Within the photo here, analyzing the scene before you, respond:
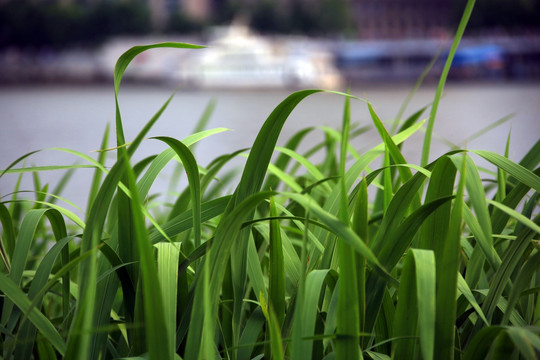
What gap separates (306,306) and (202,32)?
25032 millimetres

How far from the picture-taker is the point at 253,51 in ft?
57.3

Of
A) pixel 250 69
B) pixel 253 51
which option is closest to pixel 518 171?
pixel 250 69

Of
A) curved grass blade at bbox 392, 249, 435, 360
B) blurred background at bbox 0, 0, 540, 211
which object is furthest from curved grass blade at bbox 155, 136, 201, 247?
blurred background at bbox 0, 0, 540, 211

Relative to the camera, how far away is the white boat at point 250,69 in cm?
1612

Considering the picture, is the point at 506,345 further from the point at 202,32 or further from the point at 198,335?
the point at 202,32

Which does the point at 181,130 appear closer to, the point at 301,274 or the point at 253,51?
the point at 301,274

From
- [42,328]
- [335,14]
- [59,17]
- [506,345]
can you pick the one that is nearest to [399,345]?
[506,345]

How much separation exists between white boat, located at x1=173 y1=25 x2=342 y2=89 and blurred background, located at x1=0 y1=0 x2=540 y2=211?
3 cm

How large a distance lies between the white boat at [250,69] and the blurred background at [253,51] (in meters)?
0.03

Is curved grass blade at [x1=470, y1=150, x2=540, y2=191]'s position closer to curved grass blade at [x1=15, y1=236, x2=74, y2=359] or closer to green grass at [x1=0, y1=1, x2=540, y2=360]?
green grass at [x1=0, y1=1, x2=540, y2=360]

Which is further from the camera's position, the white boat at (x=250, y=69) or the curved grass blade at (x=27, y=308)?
the white boat at (x=250, y=69)

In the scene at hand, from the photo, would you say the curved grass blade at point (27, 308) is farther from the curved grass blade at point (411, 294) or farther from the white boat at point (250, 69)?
the white boat at point (250, 69)

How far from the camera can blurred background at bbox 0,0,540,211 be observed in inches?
540

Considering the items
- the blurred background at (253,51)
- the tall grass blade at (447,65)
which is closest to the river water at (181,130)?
the tall grass blade at (447,65)
